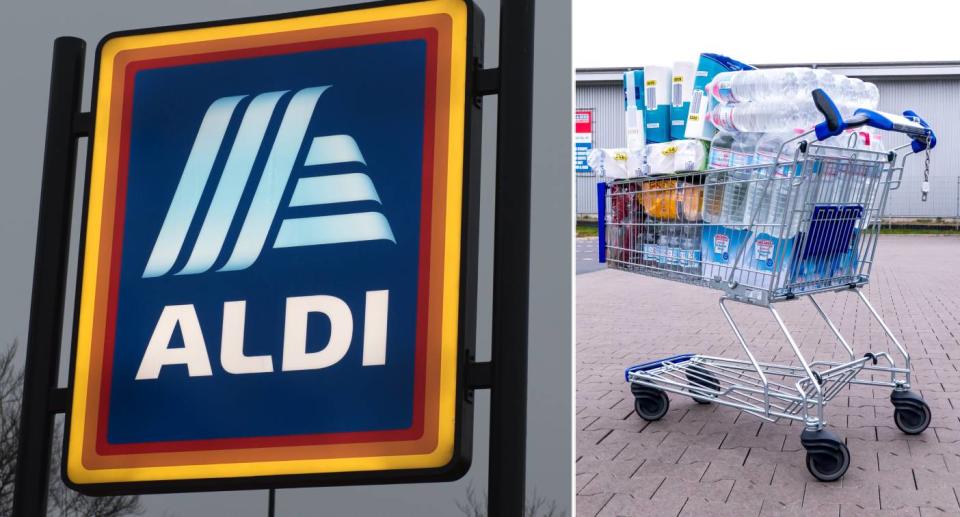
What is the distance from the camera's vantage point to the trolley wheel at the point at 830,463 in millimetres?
3412

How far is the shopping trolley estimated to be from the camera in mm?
3559

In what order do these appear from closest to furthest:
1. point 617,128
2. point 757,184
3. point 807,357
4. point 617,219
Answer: point 757,184 → point 617,219 → point 807,357 → point 617,128

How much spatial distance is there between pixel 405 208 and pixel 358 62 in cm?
22

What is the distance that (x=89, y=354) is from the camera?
113 centimetres

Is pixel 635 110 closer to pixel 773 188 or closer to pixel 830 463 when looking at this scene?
pixel 773 188

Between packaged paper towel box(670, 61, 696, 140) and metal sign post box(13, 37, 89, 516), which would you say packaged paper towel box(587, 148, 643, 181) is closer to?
packaged paper towel box(670, 61, 696, 140)

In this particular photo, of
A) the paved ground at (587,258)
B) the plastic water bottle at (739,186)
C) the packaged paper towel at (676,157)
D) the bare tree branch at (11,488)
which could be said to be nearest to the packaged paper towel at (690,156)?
the packaged paper towel at (676,157)

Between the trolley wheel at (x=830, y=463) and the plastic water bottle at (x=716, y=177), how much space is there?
1193 mm

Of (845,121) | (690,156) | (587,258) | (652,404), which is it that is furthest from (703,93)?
(587,258)

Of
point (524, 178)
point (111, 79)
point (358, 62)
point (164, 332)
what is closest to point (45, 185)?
point (111, 79)

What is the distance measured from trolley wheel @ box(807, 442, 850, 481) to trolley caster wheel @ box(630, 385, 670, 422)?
1018mm

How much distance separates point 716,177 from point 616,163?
617mm

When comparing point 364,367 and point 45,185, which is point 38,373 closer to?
point 45,185

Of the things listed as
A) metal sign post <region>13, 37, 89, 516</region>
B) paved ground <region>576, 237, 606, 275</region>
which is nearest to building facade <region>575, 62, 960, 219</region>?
paved ground <region>576, 237, 606, 275</region>
